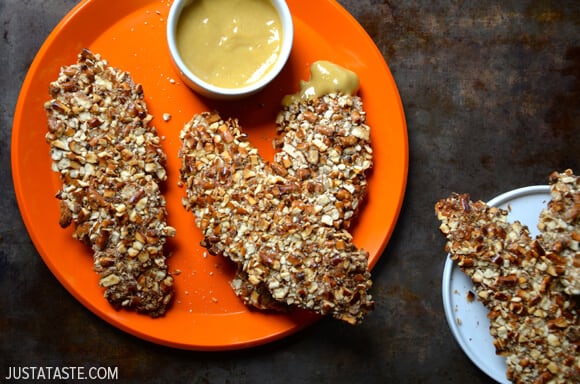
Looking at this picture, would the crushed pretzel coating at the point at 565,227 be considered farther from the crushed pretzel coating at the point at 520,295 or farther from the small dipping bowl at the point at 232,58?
the small dipping bowl at the point at 232,58

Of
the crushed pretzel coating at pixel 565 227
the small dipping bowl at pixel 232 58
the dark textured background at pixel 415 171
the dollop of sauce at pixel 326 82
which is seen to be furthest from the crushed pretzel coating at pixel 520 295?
the small dipping bowl at pixel 232 58

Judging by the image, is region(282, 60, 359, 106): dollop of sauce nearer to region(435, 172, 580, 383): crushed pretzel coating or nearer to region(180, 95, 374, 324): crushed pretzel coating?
region(180, 95, 374, 324): crushed pretzel coating

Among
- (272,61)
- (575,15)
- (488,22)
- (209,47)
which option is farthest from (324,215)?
(575,15)

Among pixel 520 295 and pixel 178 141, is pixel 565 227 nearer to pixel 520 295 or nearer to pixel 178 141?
pixel 520 295

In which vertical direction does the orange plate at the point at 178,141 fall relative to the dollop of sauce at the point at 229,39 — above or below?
below

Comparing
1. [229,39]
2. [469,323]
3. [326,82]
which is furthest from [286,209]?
[469,323]

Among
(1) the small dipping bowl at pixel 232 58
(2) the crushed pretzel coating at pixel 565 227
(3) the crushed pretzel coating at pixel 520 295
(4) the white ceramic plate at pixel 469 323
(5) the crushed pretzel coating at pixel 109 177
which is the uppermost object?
(1) the small dipping bowl at pixel 232 58
